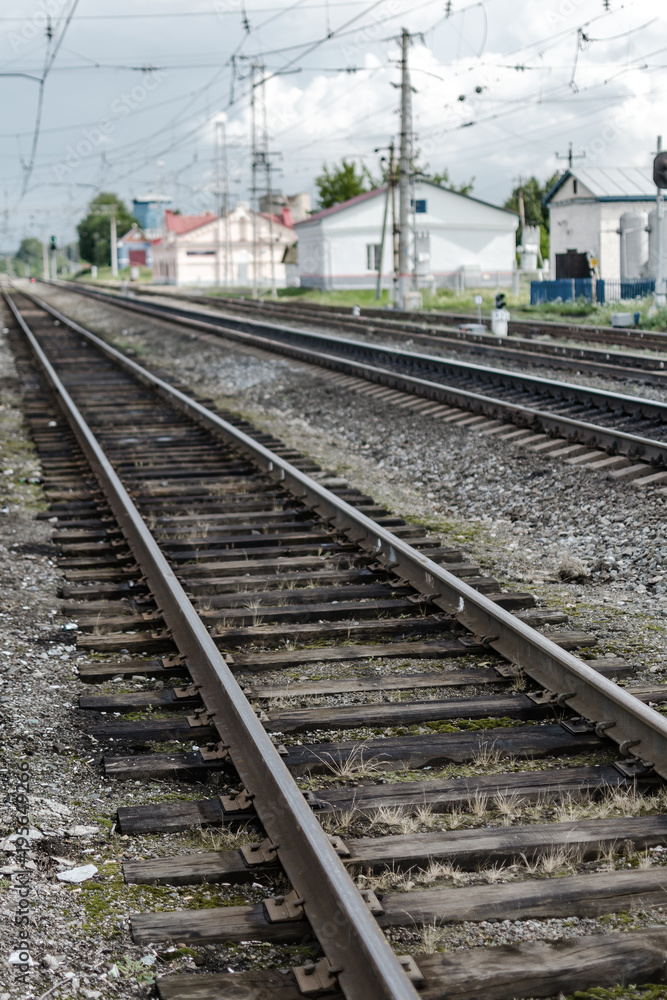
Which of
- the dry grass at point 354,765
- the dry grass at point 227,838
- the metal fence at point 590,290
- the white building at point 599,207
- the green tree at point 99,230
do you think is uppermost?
the green tree at point 99,230

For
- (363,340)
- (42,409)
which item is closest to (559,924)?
(42,409)

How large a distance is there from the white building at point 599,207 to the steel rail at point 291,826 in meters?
44.0

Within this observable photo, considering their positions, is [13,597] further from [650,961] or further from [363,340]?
[363,340]

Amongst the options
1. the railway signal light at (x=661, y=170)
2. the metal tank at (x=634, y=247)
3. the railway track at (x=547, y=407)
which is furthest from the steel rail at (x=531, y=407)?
the metal tank at (x=634, y=247)

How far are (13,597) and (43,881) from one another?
3550mm

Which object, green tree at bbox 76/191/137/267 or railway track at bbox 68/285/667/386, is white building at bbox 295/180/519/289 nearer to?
railway track at bbox 68/285/667/386

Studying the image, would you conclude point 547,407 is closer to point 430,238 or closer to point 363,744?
point 363,744

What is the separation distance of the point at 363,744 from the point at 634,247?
1673 inches

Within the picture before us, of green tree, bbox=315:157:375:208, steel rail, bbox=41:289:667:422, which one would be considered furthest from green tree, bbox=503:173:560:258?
steel rail, bbox=41:289:667:422

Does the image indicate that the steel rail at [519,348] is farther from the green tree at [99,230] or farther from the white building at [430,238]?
the green tree at [99,230]

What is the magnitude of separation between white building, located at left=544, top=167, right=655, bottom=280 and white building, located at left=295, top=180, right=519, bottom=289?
18237 mm

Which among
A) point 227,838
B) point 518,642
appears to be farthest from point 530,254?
point 227,838

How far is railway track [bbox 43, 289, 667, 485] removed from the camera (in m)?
9.94

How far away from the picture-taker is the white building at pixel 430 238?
6994 cm
